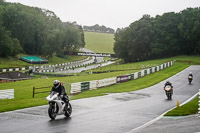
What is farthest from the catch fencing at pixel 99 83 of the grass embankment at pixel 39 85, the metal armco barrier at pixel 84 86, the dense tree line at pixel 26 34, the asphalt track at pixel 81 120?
the dense tree line at pixel 26 34

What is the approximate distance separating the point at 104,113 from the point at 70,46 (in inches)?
4866

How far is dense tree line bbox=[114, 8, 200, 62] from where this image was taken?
99500 millimetres

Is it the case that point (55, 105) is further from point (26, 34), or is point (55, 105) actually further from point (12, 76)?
point (26, 34)

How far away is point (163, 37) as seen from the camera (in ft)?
333

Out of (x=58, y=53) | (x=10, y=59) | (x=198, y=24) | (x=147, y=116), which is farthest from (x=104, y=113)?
(x=58, y=53)

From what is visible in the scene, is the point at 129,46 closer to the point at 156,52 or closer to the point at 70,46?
the point at 156,52

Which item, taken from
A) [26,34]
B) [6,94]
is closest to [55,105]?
[6,94]

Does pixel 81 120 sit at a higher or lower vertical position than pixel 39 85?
higher

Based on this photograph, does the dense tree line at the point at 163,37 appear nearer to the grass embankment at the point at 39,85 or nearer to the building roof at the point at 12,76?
the building roof at the point at 12,76

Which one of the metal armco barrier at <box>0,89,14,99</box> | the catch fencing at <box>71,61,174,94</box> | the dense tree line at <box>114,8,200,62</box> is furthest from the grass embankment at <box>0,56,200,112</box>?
the dense tree line at <box>114,8,200,62</box>

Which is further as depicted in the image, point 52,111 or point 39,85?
point 39,85

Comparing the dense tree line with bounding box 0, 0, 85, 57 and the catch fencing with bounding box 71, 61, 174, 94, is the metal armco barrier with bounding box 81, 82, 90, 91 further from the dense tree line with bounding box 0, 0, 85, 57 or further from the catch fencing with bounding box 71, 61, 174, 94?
the dense tree line with bounding box 0, 0, 85, 57

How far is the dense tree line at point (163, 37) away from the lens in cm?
9950

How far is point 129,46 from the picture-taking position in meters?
102
